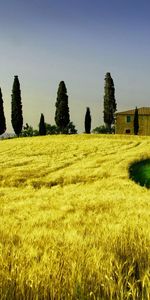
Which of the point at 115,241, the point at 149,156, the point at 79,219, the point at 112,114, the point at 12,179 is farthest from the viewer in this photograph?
the point at 112,114

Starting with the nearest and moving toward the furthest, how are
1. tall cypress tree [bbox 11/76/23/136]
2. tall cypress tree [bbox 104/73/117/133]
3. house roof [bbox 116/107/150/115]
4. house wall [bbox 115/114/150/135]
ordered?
1. tall cypress tree [bbox 11/76/23/136]
2. tall cypress tree [bbox 104/73/117/133]
3. house wall [bbox 115/114/150/135]
4. house roof [bbox 116/107/150/115]

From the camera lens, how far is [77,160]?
4284 centimetres

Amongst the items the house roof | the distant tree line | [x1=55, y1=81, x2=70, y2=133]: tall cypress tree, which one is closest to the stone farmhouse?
the house roof

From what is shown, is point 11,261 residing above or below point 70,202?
A: above

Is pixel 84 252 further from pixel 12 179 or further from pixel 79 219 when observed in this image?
pixel 12 179

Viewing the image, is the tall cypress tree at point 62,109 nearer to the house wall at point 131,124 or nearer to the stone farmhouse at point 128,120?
the house wall at point 131,124

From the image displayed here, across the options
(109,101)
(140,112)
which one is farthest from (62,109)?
(140,112)

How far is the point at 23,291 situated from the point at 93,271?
0.87 meters

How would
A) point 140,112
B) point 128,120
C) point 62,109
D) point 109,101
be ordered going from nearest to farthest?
point 62,109 < point 109,101 < point 128,120 < point 140,112

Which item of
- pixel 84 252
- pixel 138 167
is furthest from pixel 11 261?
pixel 138 167

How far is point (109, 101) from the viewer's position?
300 feet

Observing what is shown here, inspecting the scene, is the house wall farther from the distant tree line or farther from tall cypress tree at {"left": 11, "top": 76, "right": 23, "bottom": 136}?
tall cypress tree at {"left": 11, "top": 76, "right": 23, "bottom": 136}

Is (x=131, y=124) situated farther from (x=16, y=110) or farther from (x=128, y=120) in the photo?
(x=16, y=110)

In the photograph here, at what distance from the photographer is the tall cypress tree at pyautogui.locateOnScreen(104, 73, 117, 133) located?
90312mm
